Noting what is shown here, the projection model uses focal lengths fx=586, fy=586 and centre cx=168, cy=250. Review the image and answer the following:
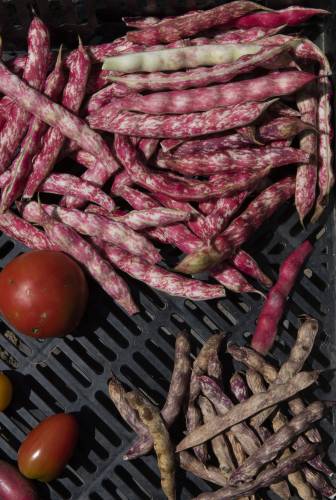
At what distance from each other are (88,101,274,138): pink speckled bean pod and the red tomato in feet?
3.85

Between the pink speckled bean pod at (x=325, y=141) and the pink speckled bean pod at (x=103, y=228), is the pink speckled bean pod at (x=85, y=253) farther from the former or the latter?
the pink speckled bean pod at (x=325, y=141)

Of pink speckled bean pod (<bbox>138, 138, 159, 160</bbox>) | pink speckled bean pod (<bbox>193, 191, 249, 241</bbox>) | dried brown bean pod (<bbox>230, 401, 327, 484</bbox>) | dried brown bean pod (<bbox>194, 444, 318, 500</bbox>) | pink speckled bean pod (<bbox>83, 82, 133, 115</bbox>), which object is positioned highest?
pink speckled bean pod (<bbox>83, 82, 133, 115</bbox>)

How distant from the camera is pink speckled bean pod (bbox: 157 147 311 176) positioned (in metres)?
2.26

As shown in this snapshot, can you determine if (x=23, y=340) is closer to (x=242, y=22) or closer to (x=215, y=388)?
(x=215, y=388)

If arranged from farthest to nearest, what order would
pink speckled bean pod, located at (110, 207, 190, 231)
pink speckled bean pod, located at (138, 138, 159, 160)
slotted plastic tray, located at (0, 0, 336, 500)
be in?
slotted plastic tray, located at (0, 0, 336, 500)
pink speckled bean pod, located at (138, 138, 159, 160)
pink speckled bean pod, located at (110, 207, 190, 231)

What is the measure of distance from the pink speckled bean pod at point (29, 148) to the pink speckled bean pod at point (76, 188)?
100 mm

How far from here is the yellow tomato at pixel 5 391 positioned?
7.78ft

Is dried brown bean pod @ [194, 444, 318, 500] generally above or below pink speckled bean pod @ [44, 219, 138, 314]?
below

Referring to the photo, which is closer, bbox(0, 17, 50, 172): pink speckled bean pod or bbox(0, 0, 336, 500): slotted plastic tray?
bbox(0, 17, 50, 172): pink speckled bean pod

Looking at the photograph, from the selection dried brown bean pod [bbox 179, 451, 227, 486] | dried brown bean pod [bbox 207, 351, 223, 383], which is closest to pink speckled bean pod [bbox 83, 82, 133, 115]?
dried brown bean pod [bbox 207, 351, 223, 383]

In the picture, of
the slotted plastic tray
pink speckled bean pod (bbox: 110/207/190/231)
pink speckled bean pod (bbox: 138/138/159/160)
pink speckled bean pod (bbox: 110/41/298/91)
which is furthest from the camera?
the slotted plastic tray

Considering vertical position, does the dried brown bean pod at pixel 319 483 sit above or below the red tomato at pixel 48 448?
below

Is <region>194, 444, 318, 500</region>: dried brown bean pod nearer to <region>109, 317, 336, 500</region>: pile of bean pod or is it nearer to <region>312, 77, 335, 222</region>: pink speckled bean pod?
<region>109, 317, 336, 500</region>: pile of bean pod

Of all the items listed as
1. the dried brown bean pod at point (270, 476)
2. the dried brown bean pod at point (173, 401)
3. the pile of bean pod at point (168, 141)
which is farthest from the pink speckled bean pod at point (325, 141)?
the dried brown bean pod at point (270, 476)
